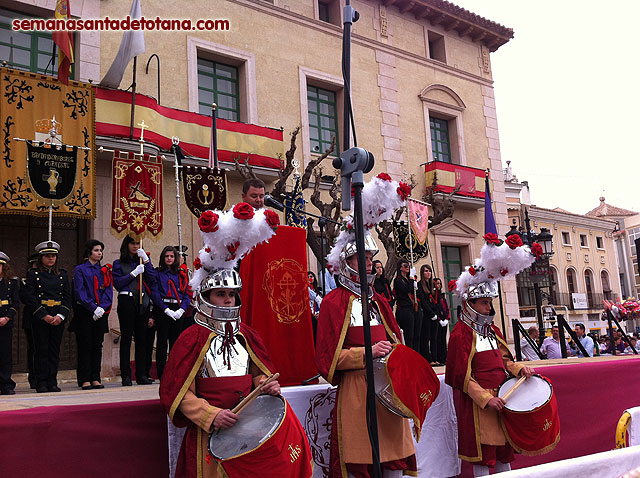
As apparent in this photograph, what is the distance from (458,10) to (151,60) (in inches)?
405

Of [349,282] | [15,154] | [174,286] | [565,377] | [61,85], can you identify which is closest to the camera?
[349,282]

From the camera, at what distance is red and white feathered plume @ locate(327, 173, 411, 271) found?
393 centimetres

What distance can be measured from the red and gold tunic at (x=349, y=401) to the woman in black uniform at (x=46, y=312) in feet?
13.0

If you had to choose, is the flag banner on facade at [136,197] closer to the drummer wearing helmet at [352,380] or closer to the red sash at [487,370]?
the drummer wearing helmet at [352,380]

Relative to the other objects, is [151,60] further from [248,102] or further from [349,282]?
[349,282]

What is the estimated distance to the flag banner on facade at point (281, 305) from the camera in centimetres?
450

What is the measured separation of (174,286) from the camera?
7375 mm

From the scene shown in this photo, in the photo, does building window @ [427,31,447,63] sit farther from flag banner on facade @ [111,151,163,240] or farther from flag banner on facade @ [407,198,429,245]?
flag banner on facade @ [111,151,163,240]

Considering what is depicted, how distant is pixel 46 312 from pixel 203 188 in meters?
3.60

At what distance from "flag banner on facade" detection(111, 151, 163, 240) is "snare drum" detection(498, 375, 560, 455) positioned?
6544mm

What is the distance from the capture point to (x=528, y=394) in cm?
436

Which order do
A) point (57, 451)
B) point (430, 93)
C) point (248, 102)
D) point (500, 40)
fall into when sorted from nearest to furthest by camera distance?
point (57, 451)
point (248, 102)
point (430, 93)
point (500, 40)

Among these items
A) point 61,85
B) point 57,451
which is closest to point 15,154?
point 61,85

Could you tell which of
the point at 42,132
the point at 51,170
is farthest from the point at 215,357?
the point at 42,132
